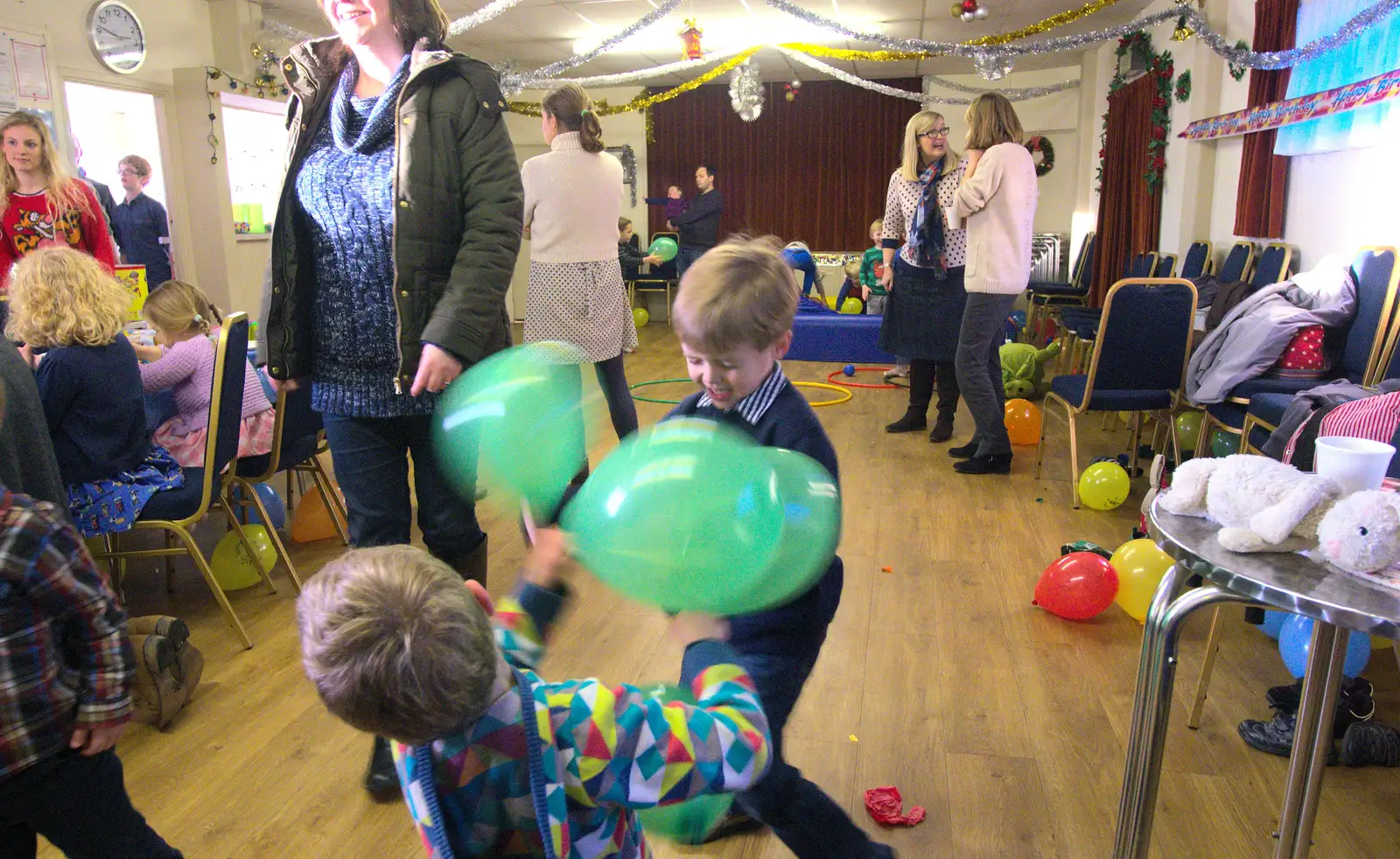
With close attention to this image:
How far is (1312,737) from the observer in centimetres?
133

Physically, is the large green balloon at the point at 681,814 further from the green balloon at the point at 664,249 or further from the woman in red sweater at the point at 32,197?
the green balloon at the point at 664,249

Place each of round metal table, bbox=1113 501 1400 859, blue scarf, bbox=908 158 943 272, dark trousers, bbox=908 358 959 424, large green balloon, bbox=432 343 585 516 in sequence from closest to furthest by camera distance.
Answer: round metal table, bbox=1113 501 1400 859 < large green balloon, bbox=432 343 585 516 < blue scarf, bbox=908 158 943 272 < dark trousers, bbox=908 358 959 424

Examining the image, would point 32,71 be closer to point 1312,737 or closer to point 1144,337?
point 1144,337

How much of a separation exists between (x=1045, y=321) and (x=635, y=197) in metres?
5.18

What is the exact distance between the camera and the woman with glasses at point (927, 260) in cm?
399

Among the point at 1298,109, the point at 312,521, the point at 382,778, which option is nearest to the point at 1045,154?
the point at 1298,109

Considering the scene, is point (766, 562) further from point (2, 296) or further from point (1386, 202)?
point (1386, 202)

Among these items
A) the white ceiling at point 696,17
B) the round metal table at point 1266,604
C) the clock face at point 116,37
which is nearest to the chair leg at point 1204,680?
the round metal table at point 1266,604

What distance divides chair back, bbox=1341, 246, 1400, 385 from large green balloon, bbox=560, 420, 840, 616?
2522 mm

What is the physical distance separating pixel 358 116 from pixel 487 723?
3.96ft

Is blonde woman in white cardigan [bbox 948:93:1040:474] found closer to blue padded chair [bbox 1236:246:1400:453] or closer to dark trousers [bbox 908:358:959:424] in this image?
dark trousers [bbox 908:358:959:424]

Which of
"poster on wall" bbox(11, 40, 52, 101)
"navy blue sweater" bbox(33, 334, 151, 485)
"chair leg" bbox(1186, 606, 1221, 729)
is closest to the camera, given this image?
"chair leg" bbox(1186, 606, 1221, 729)

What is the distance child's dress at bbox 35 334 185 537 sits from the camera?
2137mm

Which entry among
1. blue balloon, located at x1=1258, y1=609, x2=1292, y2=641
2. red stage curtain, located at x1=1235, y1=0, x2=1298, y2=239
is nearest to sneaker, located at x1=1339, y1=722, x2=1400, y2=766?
blue balloon, located at x1=1258, y1=609, x2=1292, y2=641
